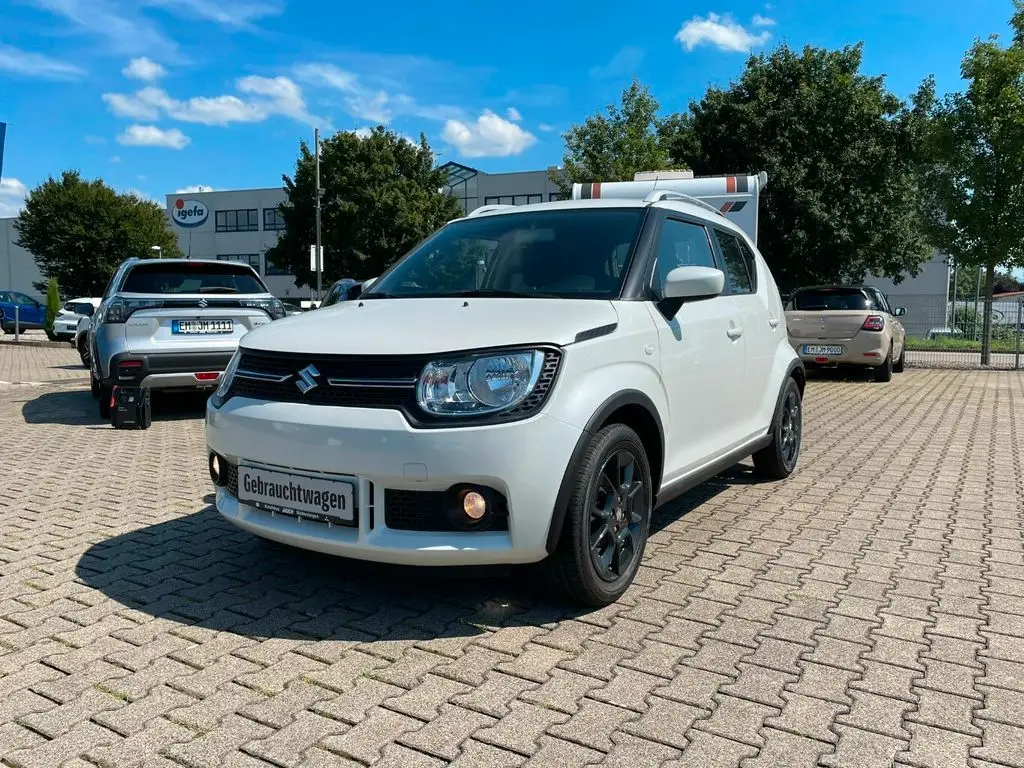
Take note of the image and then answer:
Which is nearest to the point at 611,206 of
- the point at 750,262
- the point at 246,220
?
the point at 750,262

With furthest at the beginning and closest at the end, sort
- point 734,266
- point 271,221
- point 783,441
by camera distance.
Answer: point 271,221, point 783,441, point 734,266

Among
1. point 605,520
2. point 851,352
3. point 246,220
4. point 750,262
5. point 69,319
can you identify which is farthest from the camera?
point 246,220

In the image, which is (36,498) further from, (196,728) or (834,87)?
(834,87)

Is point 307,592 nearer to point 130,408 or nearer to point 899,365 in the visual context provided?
point 130,408

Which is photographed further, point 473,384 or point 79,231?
point 79,231

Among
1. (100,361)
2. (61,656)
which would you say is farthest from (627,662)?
(100,361)

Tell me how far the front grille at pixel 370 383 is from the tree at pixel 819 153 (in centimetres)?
1943

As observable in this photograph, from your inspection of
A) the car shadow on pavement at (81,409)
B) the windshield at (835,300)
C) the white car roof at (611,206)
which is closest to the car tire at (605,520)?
the white car roof at (611,206)

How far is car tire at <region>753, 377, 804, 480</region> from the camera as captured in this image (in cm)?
585

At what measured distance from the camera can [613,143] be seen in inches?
1030

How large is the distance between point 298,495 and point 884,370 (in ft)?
42.8

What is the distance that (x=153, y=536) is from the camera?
15.4 ft

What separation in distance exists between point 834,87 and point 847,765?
71.6ft

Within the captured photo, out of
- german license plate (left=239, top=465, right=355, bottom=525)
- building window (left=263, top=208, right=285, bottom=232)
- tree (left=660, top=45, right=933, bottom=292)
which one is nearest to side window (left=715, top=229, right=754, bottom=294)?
german license plate (left=239, top=465, right=355, bottom=525)
